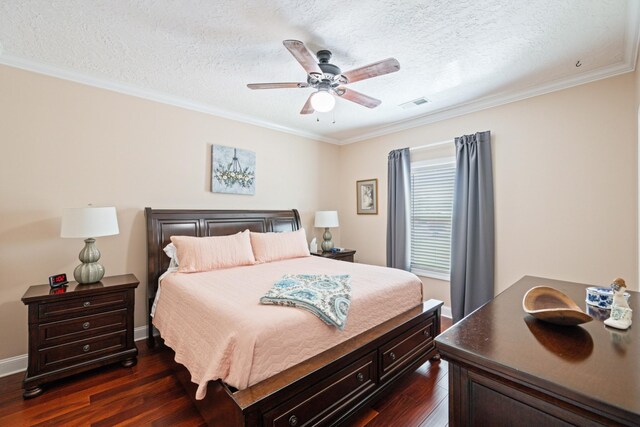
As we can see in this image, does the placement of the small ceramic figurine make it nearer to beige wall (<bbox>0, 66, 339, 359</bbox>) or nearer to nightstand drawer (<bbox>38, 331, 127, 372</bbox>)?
nightstand drawer (<bbox>38, 331, 127, 372</bbox>)

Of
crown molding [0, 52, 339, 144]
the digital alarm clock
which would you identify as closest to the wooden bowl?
the digital alarm clock

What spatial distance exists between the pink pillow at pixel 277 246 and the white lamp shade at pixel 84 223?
1.45 meters

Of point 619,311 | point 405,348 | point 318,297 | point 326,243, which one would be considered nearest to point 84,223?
point 318,297

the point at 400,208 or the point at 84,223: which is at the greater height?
the point at 400,208

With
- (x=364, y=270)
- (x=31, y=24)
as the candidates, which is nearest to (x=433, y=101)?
(x=364, y=270)

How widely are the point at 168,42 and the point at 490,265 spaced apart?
12.6ft

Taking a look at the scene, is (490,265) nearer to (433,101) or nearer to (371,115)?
(433,101)

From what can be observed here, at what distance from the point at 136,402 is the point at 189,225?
1.76m

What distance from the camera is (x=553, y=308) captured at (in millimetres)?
1263

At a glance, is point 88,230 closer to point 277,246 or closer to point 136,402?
point 136,402

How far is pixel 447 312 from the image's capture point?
370cm

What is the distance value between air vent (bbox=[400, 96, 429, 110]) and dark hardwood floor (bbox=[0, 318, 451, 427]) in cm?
284

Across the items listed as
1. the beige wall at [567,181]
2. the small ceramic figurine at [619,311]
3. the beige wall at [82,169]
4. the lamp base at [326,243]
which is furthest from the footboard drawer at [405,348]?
the beige wall at [82,169]

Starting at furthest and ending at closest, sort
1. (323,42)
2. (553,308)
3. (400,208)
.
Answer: (400,208) → (323,42) → (553,308)
